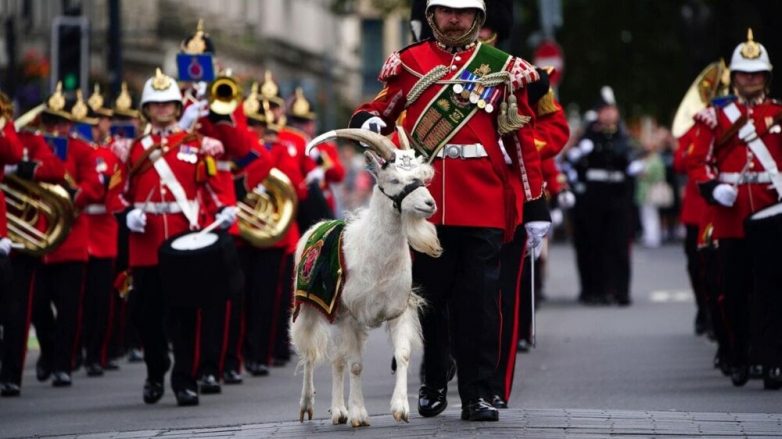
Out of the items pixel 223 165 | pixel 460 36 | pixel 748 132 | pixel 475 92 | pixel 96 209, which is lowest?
pixel 96 209

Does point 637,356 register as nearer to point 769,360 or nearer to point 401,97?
point 769,360

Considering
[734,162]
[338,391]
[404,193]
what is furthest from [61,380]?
[404,193]

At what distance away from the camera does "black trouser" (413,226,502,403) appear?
39.9 ft

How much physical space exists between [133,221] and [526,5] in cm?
3435

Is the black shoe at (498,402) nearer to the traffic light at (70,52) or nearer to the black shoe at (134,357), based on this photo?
the black shoe at (134,357)

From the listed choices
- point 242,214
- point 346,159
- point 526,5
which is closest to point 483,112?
point 242,214

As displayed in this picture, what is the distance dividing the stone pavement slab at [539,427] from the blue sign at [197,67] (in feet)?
12.5

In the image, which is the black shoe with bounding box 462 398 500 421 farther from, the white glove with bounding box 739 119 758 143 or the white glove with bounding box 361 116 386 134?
the white glove with bounding box 739 119 758 143

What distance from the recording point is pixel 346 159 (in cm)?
5347

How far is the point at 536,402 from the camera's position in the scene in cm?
1430

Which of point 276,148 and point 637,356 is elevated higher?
point 276,148

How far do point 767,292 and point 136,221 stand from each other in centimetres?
403

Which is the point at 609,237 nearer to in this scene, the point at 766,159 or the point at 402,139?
the point at 766,159

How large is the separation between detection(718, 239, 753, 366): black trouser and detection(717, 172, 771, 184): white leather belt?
0.38 metres
